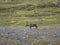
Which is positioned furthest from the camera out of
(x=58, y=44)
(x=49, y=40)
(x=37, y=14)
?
(x=37, y=14)

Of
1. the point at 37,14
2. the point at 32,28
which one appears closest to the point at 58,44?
the point at 32,28

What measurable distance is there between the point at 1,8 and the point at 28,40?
1578 inches

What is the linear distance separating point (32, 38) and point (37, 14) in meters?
27.7

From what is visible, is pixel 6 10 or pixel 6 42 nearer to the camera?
pixel 6 42

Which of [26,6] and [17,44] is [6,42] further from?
[26,6]

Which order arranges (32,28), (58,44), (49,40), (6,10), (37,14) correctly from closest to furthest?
(58,44) < (49,40) < (32,28) < (37,14) < (6,10)

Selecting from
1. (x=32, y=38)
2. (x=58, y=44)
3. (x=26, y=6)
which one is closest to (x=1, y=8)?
(x=26, y=6)

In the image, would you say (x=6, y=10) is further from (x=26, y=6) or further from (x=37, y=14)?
(x=37, y=14)

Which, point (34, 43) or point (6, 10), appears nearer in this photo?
point (34, 43)

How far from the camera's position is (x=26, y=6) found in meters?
66.4

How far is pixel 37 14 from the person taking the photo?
2195 inches

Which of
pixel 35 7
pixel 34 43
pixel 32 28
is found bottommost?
pixel 35 7

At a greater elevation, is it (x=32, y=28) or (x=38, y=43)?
(x=38, y=43)

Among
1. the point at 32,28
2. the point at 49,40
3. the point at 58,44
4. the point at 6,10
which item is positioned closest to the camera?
the point at 58,44
